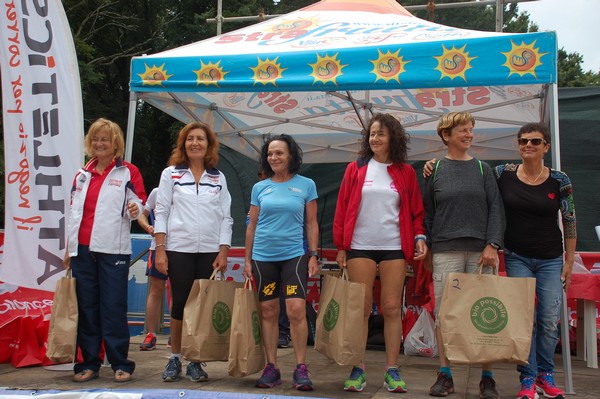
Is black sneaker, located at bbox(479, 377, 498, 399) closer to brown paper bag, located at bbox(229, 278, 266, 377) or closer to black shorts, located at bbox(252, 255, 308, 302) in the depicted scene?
black shorts, located at bbox(252, 255, 308, 302)

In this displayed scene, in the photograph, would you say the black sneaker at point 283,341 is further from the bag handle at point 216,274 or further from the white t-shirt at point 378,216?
the white t-shirt at point 378,216

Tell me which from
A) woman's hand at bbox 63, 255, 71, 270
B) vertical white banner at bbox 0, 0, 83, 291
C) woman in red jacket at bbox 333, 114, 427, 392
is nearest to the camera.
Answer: woman in red jacket at bbox 333, 114, 427, 392

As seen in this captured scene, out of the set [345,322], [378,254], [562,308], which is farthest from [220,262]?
[562,308]

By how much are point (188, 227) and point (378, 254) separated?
129cm

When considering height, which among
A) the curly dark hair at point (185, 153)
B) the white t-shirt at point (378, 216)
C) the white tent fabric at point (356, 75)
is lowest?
the white t-shirt at point (378, 216)

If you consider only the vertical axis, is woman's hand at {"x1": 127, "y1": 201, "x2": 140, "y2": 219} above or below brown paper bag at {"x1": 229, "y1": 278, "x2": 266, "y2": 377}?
above

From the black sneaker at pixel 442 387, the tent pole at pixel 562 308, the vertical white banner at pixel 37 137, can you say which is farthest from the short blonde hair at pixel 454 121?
the vertical white banner at pixel 37 137

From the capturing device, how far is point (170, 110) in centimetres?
698

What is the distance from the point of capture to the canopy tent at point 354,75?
15.4 ft

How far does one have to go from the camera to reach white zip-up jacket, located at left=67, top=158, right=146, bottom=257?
15.4 feet

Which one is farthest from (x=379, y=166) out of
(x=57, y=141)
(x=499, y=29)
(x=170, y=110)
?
(x=499, y=29)

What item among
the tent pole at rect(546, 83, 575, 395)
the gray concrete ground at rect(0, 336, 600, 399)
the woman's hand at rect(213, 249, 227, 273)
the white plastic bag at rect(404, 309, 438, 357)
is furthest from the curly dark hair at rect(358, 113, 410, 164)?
the white plastic bag at rect(404, 309, 438, 357)

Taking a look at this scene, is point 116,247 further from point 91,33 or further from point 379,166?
point 91,33

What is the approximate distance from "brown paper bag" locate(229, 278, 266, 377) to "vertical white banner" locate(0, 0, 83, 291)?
164 cm
